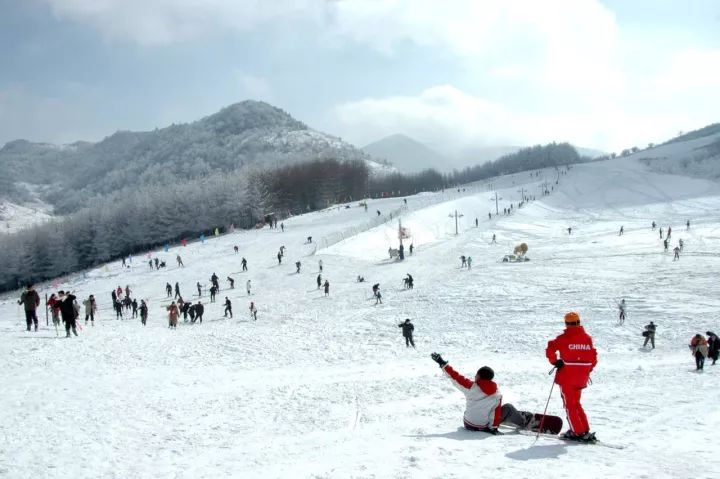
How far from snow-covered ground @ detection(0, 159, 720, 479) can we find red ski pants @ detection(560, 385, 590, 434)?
328mm

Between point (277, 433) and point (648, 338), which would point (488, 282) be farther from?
point (277, 433)

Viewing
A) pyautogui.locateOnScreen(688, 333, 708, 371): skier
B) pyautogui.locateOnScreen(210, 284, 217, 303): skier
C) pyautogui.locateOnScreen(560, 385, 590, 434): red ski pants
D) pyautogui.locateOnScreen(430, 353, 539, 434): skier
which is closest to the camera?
pyautogui.locateOnScreen(560, 385, 590, 434): red ski pants

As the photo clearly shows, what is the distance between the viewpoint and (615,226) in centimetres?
6050

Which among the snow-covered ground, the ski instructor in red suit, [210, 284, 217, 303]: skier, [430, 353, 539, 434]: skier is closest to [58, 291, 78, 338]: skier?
the snow-covered ground

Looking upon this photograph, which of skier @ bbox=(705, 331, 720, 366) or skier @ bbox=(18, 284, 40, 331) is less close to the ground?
skier @ bbox=(18, 284, 40, 331)

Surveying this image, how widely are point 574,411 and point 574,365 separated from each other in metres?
0.62

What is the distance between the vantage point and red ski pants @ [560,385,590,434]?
6.69 metres

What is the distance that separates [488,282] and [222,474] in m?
28.6

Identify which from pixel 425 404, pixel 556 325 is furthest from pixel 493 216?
pixel 425 404

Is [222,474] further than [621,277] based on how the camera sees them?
No

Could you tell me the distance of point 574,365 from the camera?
265 inches

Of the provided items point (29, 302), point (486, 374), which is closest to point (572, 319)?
point (486, 374)

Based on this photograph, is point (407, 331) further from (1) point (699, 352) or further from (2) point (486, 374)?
(2) point (486, 374)

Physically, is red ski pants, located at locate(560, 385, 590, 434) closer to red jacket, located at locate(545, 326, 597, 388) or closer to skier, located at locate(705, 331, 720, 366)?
red jacket, located at locate(545, 326, 597, 388)
